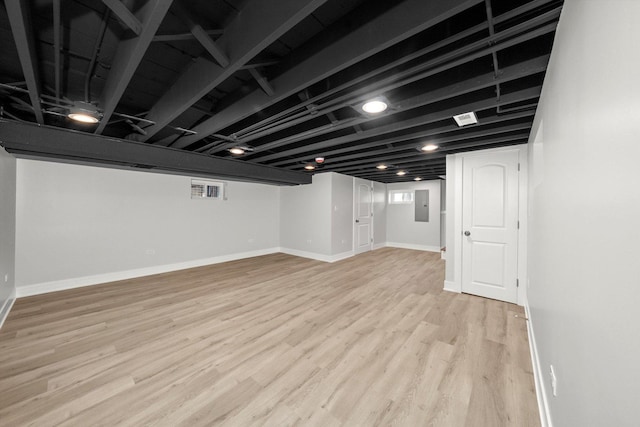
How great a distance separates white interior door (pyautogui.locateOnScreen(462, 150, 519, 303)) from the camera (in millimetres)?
3363

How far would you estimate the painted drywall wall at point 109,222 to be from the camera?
12.3 feet

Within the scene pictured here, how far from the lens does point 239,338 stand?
8.13 ft

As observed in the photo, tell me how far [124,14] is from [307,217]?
5598mm

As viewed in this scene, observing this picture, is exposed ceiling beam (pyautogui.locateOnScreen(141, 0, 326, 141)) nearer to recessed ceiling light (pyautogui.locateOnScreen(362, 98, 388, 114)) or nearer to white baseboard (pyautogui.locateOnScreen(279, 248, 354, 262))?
recessed ceiling light (pyautogui.locateOnScreen(362, 98, 388, 114))

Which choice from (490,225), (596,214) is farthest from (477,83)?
(490,225)

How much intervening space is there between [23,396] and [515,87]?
445cm

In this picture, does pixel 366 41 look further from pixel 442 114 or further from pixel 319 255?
pixel 319 255

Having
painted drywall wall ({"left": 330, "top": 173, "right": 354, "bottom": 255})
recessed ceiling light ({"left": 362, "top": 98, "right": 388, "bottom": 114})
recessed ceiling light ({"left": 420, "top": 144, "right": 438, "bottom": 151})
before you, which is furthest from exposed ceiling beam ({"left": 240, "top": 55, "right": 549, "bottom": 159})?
painted drywall wall ({"left": 330, "top": 173, "right": 354, "bottom": 255})

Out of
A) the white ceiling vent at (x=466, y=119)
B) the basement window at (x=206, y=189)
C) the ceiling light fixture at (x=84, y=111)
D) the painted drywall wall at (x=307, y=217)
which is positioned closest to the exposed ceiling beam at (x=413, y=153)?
the white ceiling vent at (x=466, y=119)

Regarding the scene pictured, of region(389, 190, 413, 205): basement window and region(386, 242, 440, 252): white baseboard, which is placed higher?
region(389, 190, 413, 205): basement window

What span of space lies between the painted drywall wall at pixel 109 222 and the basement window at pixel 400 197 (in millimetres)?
5041

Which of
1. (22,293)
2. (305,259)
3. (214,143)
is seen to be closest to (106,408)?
(214,143)

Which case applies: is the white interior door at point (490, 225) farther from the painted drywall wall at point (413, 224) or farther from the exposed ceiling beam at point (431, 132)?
the painted drywall wall at point (413, 224)

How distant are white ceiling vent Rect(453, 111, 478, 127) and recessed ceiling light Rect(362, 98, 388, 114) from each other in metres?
0.77
